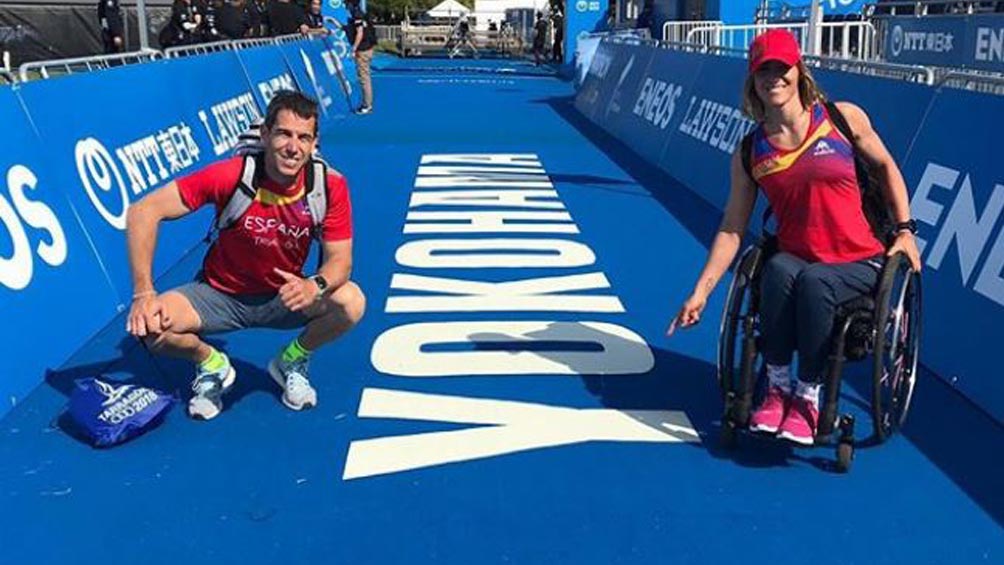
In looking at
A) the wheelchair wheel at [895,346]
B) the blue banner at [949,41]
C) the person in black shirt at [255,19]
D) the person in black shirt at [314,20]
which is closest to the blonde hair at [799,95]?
the wheelchair wheel at [895,346]

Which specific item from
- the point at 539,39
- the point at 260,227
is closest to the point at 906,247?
the point at 260,227

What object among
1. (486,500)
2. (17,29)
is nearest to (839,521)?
(486,500)

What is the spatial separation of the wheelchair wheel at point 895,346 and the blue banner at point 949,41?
369 inches

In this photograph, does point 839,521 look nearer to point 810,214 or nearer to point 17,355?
point 810,214

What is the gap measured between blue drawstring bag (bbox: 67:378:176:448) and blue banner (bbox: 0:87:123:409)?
43 cm

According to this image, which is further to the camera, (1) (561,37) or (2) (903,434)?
(1) (561,37)

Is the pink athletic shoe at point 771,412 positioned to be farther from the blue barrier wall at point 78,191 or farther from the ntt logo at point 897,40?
the ntt logo at point 897,40

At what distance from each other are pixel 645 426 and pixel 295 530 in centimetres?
158

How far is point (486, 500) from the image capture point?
3.56 meters

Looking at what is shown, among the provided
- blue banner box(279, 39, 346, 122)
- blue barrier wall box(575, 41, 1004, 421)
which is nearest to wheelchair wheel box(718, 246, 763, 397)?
blue barrier wall box(575, 41, 1004, 421)

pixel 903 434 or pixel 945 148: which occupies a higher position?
pixel 945 148

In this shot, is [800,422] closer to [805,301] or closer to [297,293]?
[805,301]

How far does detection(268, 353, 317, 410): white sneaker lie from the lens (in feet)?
14.3

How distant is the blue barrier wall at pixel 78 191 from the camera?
445 cm
